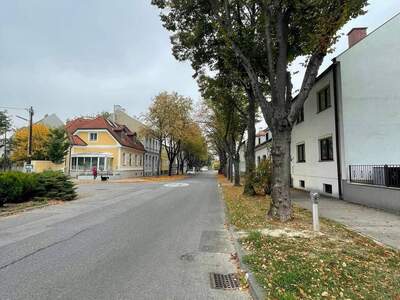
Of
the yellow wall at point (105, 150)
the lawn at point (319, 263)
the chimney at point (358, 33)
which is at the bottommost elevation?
the lawn at point (319, 263)

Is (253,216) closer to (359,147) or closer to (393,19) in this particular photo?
(359,147)

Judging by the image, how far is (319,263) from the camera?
5.15 metres

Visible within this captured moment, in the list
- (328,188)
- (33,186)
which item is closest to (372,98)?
(328,188)

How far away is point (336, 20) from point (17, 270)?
32.2ft

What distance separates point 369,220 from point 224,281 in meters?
6.78

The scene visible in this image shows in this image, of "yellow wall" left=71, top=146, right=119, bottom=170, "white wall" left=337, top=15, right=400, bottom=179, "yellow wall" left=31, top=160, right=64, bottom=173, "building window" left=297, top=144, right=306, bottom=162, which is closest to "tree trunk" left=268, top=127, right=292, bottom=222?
"white wall" left=337, top=15, right=400, bottom=179

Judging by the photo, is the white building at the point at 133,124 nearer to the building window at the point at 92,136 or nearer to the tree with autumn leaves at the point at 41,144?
the building window at the point at 92,136

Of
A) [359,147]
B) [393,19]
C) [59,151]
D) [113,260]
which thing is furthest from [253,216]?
[59,151]

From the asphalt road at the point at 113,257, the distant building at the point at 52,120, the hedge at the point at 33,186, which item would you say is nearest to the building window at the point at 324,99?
the asphalt road at the point at 113,257

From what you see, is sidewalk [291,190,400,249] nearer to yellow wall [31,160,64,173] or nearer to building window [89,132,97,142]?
yellow wall [31,160,64,173]

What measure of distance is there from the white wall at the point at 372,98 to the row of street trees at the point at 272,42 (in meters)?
3.43

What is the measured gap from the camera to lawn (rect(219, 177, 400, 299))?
13.4ft

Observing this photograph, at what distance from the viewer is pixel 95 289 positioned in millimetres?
4281

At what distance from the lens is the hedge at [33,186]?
12992 millimetres
